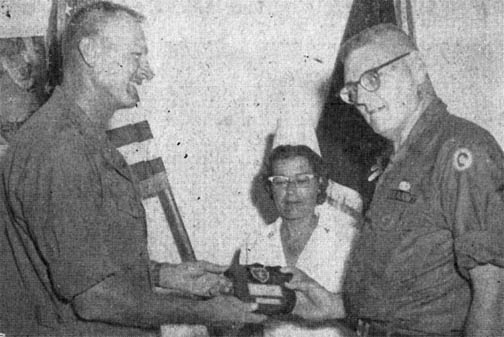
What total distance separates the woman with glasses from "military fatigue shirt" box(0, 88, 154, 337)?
604 mm

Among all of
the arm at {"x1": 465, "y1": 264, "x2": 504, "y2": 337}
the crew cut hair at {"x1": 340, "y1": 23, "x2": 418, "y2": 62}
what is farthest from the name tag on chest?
the crew cut hair at {"x1": 340, "y1": 23, "x2": 418, "y2": 62}

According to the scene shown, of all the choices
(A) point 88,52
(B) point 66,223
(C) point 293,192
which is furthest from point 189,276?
(A) point 88,52

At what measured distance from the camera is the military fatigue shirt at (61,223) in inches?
57.6

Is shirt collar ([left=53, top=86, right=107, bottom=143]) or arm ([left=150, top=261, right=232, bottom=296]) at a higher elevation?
shirt collar ([left=53, top=86, right=107, bottom=143])

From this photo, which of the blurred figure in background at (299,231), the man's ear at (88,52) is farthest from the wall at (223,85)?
the man's ear at (88,52)

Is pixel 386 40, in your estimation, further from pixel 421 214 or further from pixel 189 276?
pixel 189 276

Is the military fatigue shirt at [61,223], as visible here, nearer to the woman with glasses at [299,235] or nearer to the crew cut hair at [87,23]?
the crew cut hair at [87,23]

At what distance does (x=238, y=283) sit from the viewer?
1.81m

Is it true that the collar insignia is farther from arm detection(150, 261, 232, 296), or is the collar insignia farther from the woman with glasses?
the woman with glasses

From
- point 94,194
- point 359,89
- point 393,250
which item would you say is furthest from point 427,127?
point 94,194

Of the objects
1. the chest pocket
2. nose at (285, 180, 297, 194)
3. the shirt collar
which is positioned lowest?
nose at (285, 180, 297, 194)

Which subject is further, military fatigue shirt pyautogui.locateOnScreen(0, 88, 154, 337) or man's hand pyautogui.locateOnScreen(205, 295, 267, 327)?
man's hand pyautogui.locateOnScreen(205, 295, 267, 327)

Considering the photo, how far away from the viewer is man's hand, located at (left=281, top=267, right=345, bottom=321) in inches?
73.6

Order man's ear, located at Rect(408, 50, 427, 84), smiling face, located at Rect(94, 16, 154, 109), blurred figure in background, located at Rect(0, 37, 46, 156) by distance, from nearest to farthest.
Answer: man's ear, located at Rect(408, 50, 427, 84) → smiling face, located at Rect(94, 16, 154, 109) → blurred figure in background, located at Rect(0, 37, 46, 156)
